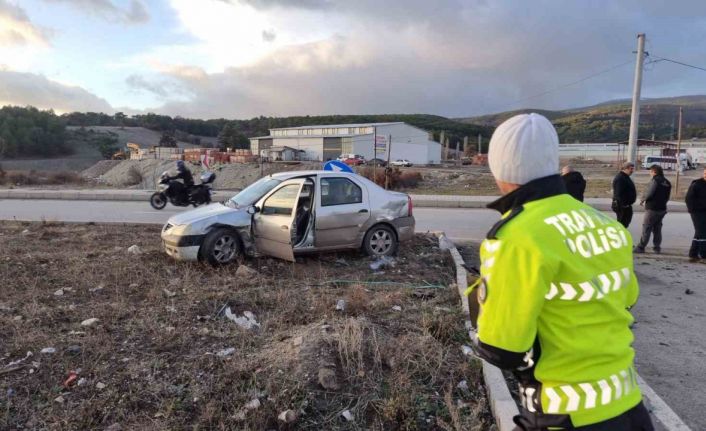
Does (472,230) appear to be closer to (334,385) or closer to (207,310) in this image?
(207,310)

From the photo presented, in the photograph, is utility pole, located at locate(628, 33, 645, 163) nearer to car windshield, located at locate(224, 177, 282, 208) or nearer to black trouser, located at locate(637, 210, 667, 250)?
black trouser, located at locate(637, 210, 667, 250)

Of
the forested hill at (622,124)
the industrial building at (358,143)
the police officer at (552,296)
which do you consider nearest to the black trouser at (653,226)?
the police officer at (552,296)

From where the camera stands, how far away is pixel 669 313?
19.4 feet

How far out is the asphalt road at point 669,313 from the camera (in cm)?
402

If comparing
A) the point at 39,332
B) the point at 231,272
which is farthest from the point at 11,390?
the point at 231,272

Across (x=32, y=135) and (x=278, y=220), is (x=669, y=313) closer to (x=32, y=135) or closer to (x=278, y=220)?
(x=278, y=220)

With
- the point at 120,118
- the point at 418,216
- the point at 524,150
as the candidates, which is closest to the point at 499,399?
the point at 524,150

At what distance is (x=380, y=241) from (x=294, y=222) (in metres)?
1.58

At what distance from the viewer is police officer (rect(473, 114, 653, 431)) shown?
1.51 m

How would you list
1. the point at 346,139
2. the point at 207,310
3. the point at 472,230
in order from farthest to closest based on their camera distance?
1. the point at 346,139
2. the point at 472,230
3. the point at 207,310

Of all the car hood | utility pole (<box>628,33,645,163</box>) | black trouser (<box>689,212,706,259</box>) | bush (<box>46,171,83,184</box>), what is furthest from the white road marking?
bush (<box>46,171,83,184</box>)

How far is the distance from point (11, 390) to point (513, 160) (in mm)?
3670

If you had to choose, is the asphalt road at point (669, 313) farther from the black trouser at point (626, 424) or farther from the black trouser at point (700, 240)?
the black trouser at point (626, 424)

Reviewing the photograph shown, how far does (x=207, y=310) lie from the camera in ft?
16.8
